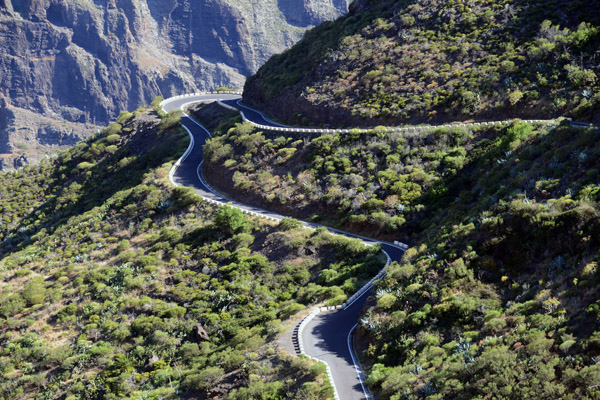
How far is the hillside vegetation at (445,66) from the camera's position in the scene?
41.6m

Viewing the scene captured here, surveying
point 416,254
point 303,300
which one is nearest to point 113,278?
point 303,300

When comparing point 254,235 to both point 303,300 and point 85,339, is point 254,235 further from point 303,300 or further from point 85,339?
point 85,339

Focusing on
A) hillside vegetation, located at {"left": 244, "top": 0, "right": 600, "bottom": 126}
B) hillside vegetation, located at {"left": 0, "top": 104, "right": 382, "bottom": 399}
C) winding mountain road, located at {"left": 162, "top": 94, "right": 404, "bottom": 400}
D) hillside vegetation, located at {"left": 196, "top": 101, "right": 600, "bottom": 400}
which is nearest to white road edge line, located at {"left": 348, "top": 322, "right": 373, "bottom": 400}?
winding mountain road, located at {"left": 162, "top": 94, "right": 404, "bottom": 400}

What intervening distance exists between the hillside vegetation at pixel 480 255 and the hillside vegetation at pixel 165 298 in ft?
11.4

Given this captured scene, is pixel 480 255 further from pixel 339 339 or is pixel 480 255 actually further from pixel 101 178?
pixel 101 178

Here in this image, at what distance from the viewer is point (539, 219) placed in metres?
22.7

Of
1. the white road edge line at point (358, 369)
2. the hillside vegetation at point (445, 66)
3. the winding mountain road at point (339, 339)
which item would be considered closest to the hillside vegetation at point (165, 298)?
the winding mountain road at point (339, 339)

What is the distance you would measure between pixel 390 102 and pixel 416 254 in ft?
80.1

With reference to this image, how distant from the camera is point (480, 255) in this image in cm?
2402

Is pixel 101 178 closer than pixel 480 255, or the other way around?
pixel 480 255

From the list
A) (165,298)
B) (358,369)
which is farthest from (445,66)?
(358,369)

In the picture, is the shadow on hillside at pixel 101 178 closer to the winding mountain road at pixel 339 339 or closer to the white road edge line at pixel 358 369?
the winding mountain road at pixel 339 339

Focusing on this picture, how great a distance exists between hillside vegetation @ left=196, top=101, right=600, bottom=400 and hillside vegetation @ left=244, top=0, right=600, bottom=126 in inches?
217

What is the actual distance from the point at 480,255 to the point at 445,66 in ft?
101
